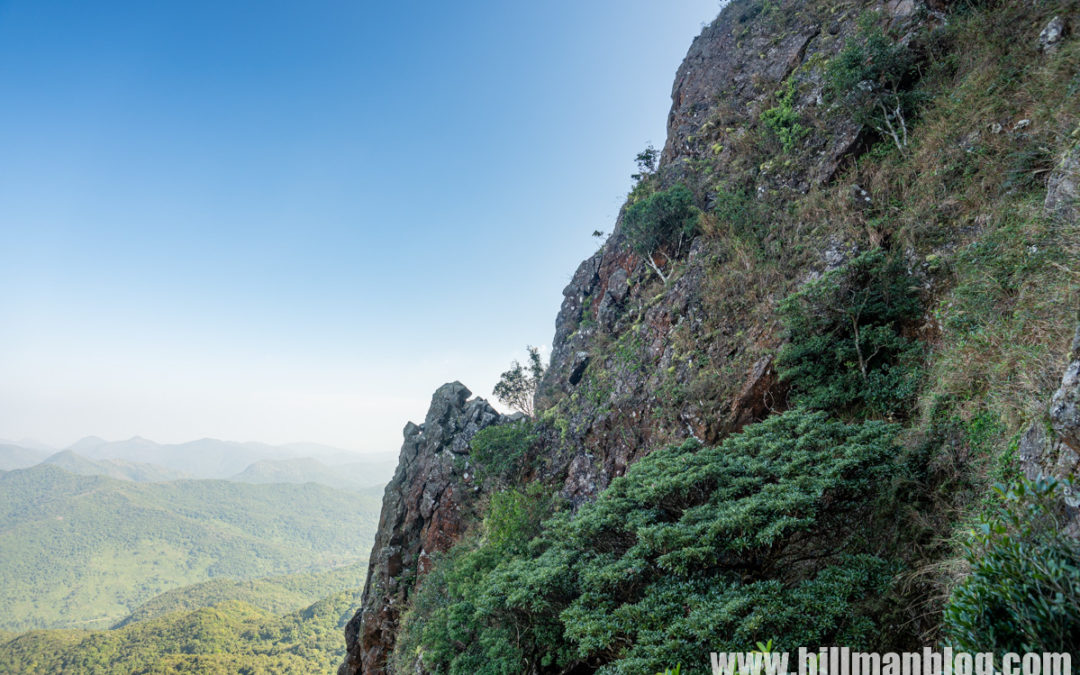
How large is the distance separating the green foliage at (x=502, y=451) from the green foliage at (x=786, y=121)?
15.4m

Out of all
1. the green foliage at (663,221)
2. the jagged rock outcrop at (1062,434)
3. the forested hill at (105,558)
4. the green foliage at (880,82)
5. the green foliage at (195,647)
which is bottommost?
the forested hill at (105,558)

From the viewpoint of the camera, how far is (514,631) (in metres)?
7.99

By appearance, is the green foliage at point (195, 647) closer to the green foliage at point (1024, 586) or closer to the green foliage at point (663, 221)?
the green foliage at point (663, 221)

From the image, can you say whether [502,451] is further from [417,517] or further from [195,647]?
[195,647]

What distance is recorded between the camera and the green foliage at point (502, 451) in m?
18.4

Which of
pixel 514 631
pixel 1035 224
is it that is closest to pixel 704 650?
pixel 514 631

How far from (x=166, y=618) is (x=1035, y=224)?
113818mm

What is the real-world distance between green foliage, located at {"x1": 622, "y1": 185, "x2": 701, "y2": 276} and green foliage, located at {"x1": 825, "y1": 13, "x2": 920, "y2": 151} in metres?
5.71

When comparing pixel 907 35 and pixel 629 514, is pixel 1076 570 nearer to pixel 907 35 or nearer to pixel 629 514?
pixel 629 514

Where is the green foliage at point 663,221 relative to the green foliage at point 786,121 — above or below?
below

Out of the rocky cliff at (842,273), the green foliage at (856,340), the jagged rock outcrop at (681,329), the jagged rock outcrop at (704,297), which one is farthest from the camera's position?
the jagged rock outcrop at (681,329)

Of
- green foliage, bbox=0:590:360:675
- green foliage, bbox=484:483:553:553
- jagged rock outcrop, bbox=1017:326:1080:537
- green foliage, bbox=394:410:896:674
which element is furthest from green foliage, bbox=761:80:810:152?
green foliage, bbox=0:590:360:675

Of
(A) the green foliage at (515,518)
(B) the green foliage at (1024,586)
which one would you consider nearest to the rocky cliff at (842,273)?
(B) the green foliage at (1024,586)

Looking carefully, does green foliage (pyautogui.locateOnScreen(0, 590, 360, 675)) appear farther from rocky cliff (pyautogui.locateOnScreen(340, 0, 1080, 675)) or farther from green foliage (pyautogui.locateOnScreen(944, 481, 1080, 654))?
green foliage (pyautogui.locateOnScreen(944, 481, 1080, 654))
